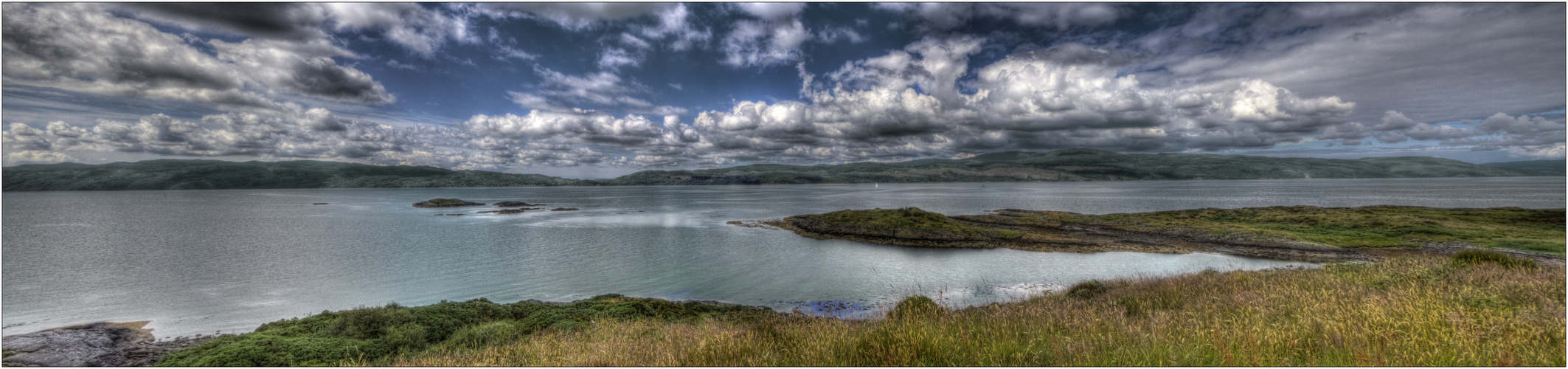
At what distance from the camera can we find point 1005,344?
9461 millimetres

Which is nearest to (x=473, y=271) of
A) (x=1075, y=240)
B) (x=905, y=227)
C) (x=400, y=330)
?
(x=400, y=330)

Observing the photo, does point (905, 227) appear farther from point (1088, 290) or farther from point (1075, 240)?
point (1088, 290)

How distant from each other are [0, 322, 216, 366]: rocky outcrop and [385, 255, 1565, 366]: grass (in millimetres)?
10797

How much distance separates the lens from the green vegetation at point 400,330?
13.6 m

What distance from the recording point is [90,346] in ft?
59.2

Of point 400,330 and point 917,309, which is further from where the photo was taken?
point 400,330

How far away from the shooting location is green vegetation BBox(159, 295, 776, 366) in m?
13.6

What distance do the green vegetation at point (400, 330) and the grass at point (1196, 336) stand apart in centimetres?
104

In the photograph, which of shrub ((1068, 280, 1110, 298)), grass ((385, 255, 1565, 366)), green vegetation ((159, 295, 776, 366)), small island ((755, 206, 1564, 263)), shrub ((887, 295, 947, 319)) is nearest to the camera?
grass ((385, 255, 1565, 366))

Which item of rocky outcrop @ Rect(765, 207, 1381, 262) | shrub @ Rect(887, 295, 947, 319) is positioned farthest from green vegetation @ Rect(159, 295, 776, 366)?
rocky outcrop @ Rect(765, 207, 1381, 262)

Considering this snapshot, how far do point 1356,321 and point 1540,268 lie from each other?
12.5 metres

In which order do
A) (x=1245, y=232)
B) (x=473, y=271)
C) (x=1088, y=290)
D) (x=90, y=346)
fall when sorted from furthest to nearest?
(x=1245, y=232)
(x=473, y=271)
(x=1088, y=290)
(x=90, y=346)

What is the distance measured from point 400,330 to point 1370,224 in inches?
2817

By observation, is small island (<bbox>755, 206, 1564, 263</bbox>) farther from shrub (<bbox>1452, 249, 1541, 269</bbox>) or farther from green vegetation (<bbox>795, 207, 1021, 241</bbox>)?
shrub (<bbox>1452, 249, 1541, 269</bbox>)
